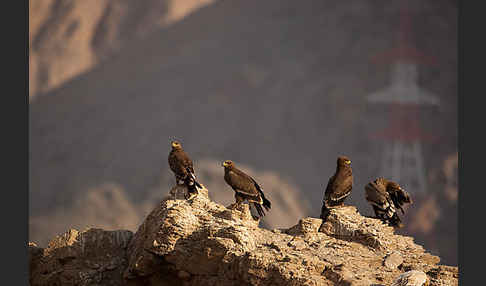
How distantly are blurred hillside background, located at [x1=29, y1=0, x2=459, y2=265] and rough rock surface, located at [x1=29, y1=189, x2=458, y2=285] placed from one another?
34.3 m

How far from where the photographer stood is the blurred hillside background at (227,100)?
5425 cm

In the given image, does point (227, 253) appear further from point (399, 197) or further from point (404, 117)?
point (404, 117)

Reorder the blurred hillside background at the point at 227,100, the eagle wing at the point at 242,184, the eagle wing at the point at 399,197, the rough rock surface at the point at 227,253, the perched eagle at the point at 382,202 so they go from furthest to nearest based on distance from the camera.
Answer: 1. the blurred hillside background at the point at 227,100
2. the eagle wing at the point at 399,197
3. the perched eagle at the point at 382,202
4. the eagle wing at the point at 242,184
5. the rough rock surface at the point at 227,253

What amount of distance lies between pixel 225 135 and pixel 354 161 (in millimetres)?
10683

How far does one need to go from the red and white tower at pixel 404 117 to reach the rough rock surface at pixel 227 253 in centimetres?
4186

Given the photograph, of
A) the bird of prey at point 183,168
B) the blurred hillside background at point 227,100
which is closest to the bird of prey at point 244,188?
the bird of prey at point 183,168

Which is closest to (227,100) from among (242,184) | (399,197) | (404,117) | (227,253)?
(404,117)

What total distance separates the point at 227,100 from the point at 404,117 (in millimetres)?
14442

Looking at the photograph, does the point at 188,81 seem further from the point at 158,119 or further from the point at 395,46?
the point at 395,46

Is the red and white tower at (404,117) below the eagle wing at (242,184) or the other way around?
the other way around

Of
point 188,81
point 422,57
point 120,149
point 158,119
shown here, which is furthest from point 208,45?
point 422,57

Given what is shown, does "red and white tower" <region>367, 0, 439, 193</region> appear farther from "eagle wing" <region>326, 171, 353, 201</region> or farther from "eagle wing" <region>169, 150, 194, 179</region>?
"eagle wing" <region>169, 150, 194, 179</region>

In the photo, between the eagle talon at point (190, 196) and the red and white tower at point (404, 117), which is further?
the red and white tower at point (404, 117)

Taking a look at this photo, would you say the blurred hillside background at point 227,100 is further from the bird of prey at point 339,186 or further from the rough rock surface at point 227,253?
the bird of prey at point 339,186
